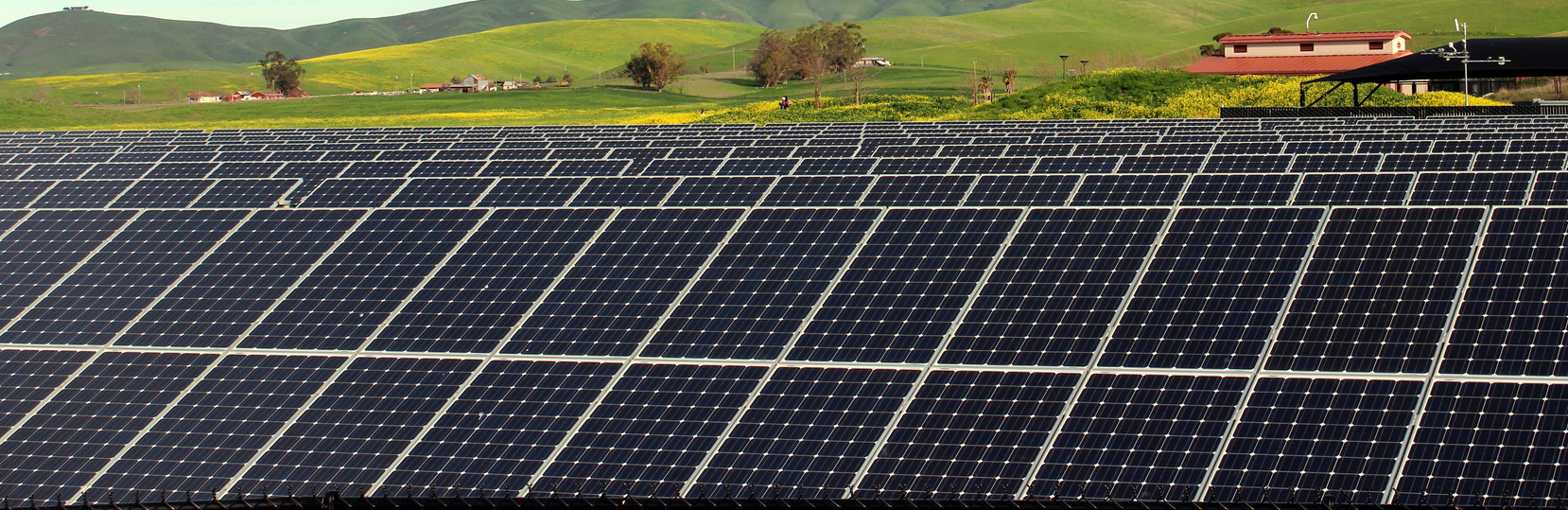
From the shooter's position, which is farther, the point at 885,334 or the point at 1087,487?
the point at 885,334

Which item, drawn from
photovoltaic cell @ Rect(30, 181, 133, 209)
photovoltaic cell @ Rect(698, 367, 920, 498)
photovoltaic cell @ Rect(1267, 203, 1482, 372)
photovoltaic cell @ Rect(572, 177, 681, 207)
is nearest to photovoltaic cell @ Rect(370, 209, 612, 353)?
photovoltaic cell @ Rect(572, 177, 681, 207)

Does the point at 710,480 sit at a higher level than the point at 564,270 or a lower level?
lower

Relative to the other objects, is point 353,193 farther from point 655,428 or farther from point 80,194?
point 655,428

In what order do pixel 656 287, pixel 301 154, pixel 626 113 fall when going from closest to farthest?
pixel 656 287 < pixel 301 154 < pixel 626 113

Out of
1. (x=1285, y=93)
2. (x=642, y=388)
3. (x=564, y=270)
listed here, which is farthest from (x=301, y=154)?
(x=1285, y=93)

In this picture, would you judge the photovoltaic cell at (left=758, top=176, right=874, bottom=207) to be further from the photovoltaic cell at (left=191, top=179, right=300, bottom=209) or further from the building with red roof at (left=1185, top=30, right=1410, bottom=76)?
the building with red roof at (left=1185, top=30, right=1410, bottom=76)

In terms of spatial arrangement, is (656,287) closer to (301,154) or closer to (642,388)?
(642,388)

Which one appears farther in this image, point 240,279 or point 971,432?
point 240,279

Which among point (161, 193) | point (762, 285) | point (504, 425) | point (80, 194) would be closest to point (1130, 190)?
point (762, 285)
